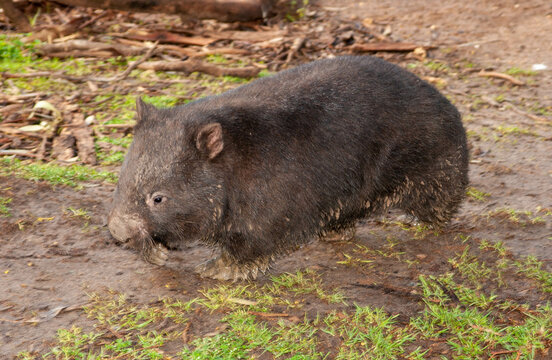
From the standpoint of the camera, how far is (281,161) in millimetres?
4059

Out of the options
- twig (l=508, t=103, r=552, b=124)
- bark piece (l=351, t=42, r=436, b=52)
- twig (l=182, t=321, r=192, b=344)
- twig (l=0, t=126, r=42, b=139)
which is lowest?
twig (l=508, t=103, r=552, b=124)

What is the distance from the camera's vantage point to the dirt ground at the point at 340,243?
3.92 meters

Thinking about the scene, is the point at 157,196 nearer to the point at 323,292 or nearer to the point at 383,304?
the point at 323,292

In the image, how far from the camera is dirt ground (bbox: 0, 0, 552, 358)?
3924mm

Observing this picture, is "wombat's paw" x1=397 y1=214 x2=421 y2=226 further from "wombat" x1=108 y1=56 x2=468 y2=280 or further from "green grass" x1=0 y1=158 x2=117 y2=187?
"green grass" x1=0 y1=158 x2=117 y2=187

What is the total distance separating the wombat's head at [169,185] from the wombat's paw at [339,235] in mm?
1125

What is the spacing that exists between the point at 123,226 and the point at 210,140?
710mm

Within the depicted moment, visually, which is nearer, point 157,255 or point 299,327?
point 299,327

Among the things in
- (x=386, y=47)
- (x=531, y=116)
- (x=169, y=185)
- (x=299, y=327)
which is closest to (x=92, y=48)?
(x=386, y=47)

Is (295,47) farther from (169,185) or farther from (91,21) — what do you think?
(169,185)

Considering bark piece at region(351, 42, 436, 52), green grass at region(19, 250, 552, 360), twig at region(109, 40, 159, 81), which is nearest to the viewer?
green grass at region(19, 250, 552, 360)

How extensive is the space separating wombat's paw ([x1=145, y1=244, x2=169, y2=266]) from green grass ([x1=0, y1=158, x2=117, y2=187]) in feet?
4.59

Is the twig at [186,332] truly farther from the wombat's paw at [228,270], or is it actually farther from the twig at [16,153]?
the twig at [16,153]

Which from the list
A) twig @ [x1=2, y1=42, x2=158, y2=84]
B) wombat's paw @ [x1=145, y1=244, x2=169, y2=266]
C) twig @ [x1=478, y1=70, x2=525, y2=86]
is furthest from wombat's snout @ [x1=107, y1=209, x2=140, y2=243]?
twig @ [x1=478, y1=70, x2=525, y2=86]
